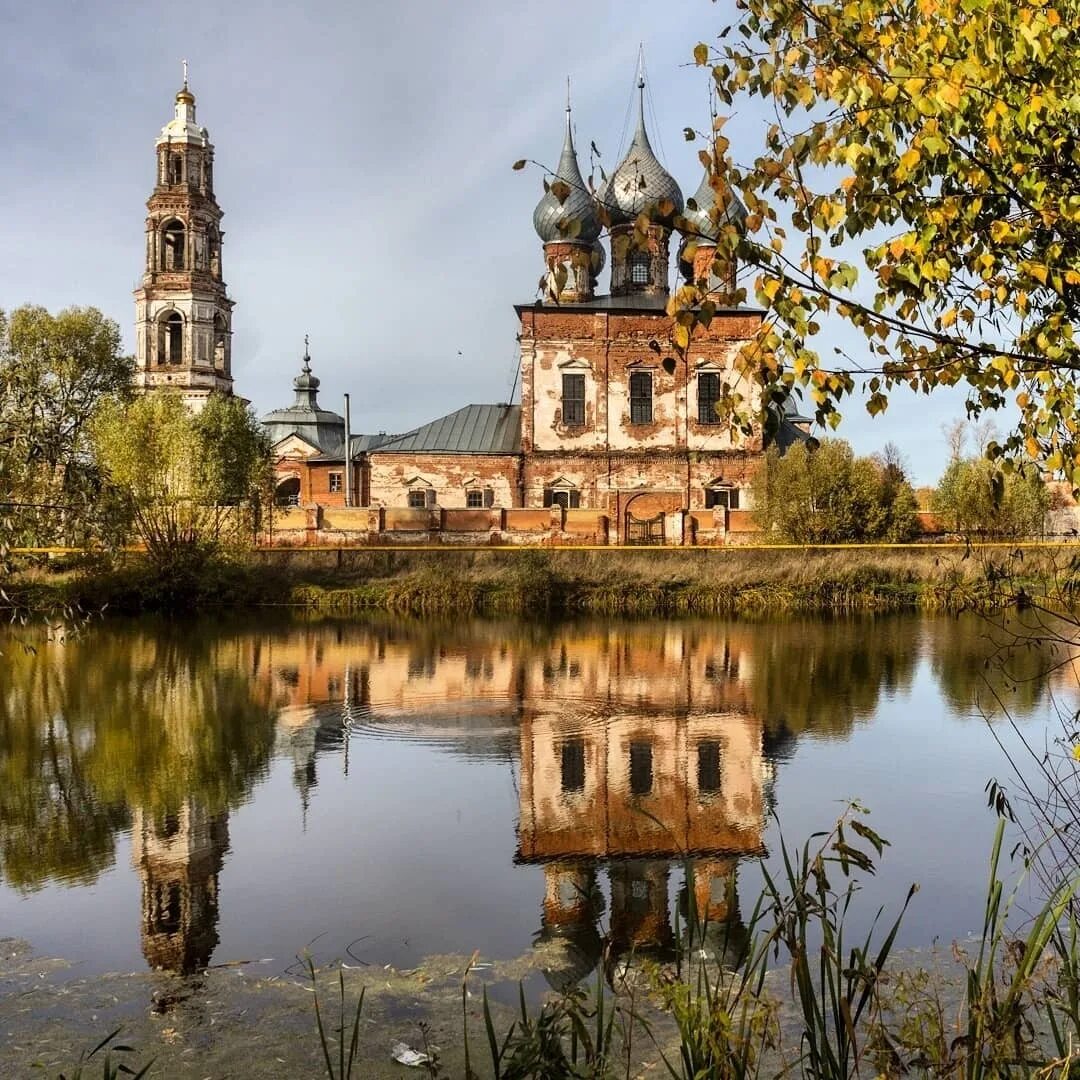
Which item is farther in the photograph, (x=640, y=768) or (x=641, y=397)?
(x=641, y=397)

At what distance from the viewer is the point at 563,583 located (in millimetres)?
27500

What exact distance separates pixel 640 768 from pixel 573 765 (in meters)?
0.63

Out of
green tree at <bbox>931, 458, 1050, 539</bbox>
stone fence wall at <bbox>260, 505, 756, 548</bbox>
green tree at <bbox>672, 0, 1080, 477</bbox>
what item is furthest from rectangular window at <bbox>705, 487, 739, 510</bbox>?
green tree at <bbox>672, 0, 1080, 477</bbox>

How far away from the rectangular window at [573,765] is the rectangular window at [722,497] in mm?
27389

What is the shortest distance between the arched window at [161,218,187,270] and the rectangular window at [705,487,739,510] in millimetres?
26770

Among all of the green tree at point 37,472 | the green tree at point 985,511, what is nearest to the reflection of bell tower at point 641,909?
the green tree at point 37,472

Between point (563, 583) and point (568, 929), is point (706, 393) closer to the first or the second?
point (563, 583)

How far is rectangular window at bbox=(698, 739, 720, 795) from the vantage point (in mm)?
9102

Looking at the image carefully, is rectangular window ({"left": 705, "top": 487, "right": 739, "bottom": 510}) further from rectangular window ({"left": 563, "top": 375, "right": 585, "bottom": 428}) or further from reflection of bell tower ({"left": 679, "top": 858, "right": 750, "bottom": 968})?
reflection of bell tower ({"left": 679, "top": 858, "right": 750, "bottom": 968})

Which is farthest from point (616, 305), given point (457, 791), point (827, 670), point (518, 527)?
point (457, 791)

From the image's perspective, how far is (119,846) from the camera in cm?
745

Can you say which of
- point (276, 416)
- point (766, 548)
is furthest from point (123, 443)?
→ point (276, 416)

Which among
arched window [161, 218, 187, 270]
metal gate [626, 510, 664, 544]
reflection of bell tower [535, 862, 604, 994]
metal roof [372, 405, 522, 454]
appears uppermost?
arched window [161, 218, 187, 270]

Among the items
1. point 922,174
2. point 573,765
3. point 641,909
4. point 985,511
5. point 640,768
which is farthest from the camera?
point 985,511
